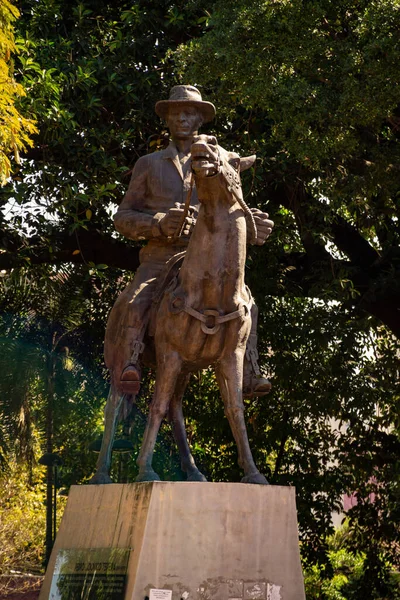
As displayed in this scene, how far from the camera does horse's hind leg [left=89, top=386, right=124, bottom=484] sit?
8.92 meters

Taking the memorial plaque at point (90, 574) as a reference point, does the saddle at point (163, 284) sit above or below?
above

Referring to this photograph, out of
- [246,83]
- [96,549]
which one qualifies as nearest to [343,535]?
[246,83]

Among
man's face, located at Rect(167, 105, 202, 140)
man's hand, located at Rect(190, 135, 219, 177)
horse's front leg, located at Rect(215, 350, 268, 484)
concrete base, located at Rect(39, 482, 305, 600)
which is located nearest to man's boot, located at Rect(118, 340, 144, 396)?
horse's front leg, located at Rect(215, 350, 268, 484)

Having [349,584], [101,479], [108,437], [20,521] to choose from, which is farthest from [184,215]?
[20,521]

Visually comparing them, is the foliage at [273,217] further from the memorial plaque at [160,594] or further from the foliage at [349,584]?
the memorial plaque at [160,594]

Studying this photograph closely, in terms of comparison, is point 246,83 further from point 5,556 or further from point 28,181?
point 5,556

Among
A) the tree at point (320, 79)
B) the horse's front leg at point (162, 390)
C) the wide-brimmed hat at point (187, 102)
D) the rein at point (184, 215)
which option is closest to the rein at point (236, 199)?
the rein at point (184, 215)

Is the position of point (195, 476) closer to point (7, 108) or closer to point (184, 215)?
point (184, 215)

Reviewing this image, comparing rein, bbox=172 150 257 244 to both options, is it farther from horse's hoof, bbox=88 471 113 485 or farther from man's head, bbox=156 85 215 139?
horse's hoof, bbox=88 471 113 485

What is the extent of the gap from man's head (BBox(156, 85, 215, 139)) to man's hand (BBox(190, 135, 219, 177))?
1.43m

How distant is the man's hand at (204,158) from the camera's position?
7.83m

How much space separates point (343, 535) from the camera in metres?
22.1

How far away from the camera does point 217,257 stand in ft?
26.9

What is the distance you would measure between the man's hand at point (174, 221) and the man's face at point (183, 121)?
80cm
